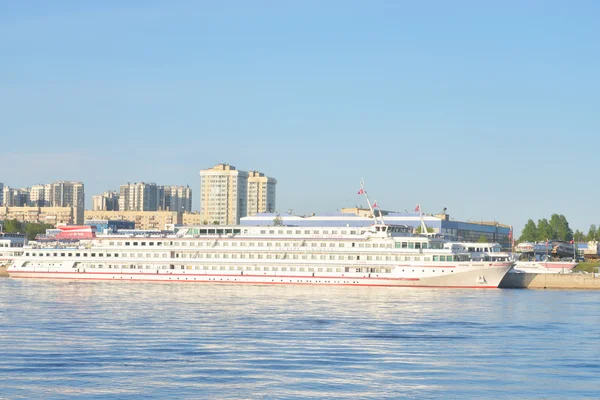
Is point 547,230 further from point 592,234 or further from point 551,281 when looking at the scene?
point 551,281

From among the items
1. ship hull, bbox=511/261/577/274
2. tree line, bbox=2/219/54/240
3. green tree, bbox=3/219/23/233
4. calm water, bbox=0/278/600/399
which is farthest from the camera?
tree line, bbox=2/219/54/240

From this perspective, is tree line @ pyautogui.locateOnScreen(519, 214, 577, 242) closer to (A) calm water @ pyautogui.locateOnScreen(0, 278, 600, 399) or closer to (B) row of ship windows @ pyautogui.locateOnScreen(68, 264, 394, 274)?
(B) row of ship windows @ pyautogui.locateOnScreen(68, 264, 394, 274)

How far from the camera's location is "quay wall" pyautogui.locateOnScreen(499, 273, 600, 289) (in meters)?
87.5

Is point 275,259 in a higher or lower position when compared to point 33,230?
lower

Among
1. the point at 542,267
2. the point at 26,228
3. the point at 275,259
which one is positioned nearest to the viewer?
the point at 275,259

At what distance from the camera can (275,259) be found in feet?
279

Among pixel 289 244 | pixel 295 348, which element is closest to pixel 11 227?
pixel 289 244

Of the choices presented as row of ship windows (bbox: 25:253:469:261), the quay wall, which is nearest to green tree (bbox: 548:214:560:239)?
the quay wall

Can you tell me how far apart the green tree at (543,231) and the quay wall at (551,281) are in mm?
60297

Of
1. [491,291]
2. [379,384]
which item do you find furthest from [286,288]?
[379,384]

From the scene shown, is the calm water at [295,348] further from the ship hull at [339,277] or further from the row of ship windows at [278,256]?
the row of ship windows at [278,256]

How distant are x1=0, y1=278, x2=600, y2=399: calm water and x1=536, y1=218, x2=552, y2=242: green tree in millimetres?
86784

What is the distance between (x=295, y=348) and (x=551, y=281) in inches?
2207

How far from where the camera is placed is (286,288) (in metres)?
78.4
